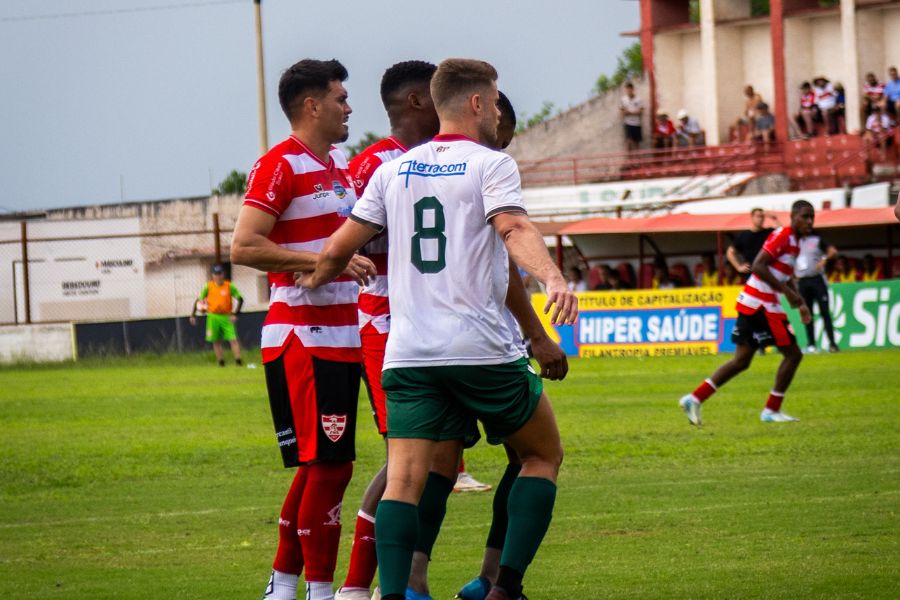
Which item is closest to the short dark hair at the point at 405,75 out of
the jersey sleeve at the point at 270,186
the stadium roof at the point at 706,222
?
the jersey sleeve at the point at 270,186

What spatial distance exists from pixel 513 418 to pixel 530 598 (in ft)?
4.43

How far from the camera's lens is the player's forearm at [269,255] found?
6.94m

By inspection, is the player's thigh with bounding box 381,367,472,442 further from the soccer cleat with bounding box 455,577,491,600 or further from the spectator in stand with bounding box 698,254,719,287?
the spectator in stand with bounding box 698,254,719,287

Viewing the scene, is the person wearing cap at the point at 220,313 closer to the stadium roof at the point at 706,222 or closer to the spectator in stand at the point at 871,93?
the stadium roof at the point at 706,222

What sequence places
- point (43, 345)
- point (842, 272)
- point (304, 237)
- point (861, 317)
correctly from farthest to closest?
point (43, 345) < point (842, 272) < point (861, 317) < point (304, 237)

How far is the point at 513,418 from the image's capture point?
21.0 ft

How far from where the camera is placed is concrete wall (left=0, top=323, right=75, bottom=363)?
37.5 meters

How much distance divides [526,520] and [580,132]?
160 feet

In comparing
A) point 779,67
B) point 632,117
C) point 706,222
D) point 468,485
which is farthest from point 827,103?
A: point 468,485

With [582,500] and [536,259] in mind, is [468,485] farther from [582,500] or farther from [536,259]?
[536,259]

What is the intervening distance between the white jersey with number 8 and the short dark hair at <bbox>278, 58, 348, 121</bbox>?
1.20 m

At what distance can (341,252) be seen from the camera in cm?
651

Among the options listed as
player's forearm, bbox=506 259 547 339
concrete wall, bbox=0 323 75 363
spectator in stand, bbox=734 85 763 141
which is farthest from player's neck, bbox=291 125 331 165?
spectator in stand, bbox=734 85 763 141

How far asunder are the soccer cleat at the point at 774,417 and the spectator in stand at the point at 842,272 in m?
16.6
